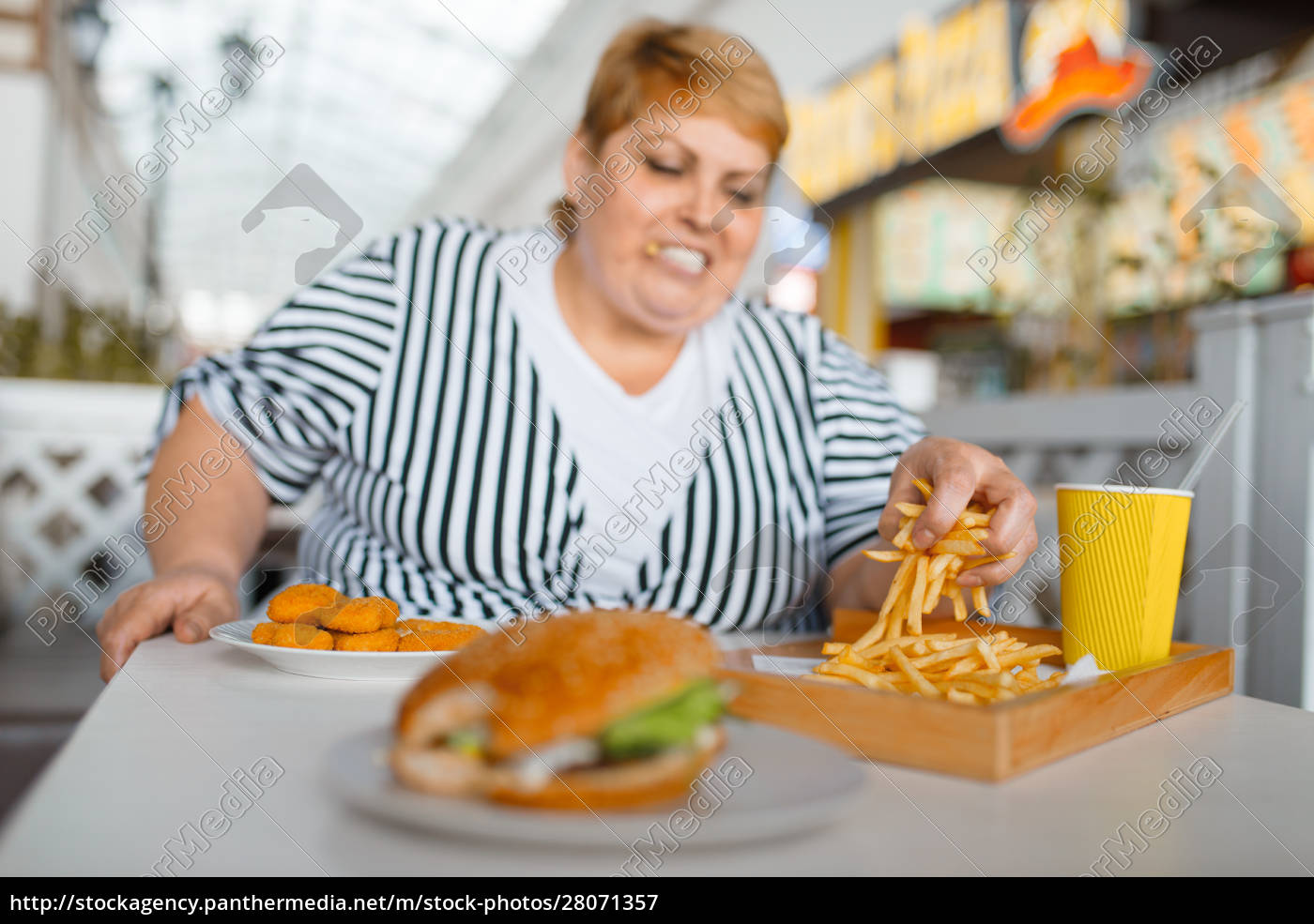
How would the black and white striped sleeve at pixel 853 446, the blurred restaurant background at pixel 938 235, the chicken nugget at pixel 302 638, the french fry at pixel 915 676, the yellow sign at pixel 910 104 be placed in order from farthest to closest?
1. the yellow sign at pixel 910 104
2. the blurred restaurant background at pixel 938 235
3. the black and white striped sleeve at pixel 853 446
4. the chicken nugget at pixel 302 638
5. the french fry at pixel 915 676

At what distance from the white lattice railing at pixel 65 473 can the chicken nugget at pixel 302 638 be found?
1800mm

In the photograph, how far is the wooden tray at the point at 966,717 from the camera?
0.54 m

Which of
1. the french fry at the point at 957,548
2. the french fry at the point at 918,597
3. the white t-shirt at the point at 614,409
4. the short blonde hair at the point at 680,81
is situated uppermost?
the short blonde hair at the point at 680,81

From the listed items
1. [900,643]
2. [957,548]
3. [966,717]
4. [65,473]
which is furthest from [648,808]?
[65,473]

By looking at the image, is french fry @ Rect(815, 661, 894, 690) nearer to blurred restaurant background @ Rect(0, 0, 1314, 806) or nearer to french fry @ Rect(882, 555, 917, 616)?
french fry @ Rect(882, 555, 917, 616)

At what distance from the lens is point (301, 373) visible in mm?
1195

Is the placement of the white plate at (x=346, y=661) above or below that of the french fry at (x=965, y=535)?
below

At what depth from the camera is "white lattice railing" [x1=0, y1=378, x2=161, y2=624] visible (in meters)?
2.35

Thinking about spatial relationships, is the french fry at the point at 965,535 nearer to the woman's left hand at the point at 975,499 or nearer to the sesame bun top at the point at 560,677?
the woman's left hand at the point at 975,499

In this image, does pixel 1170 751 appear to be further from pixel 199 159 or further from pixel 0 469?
pixel 199 159

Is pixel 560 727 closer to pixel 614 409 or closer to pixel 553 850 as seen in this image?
pixel 553 850

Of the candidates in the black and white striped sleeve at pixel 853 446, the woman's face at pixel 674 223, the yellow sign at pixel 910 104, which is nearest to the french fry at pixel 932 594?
the black and white striped sleeve at pixel 853 446

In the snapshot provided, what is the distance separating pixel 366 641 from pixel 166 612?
0.96 ft
